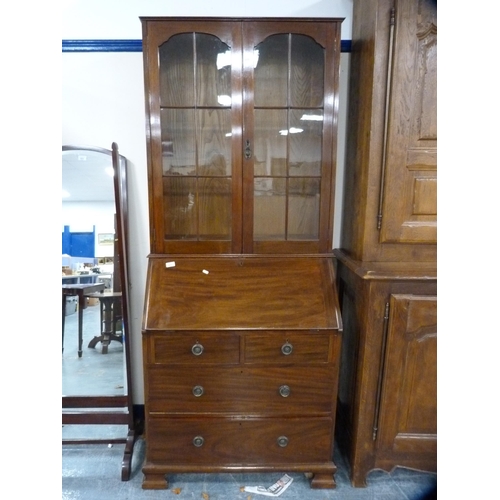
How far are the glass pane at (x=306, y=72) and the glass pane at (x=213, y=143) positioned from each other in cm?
36

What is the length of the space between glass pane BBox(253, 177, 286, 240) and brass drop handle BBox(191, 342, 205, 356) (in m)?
0.57

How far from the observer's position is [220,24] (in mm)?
1342

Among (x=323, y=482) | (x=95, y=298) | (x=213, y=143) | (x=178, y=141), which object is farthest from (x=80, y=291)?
(x=323, y=482)

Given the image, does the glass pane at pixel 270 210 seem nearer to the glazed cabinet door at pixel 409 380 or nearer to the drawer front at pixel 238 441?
the glazed cabinet door at pixel 409 380

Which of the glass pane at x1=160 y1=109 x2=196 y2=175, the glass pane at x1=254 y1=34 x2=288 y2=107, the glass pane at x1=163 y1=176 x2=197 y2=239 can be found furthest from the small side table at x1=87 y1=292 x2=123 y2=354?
the glass pane at x1=254 y1=34 x2=288 y2=107

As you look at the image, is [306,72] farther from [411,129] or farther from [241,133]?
[411,129]

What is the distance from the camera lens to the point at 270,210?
155 cm

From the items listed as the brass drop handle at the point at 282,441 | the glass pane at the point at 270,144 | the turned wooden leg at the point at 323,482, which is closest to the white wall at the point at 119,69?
the glass pane at the point at 270,144

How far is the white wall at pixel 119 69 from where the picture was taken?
1587mm

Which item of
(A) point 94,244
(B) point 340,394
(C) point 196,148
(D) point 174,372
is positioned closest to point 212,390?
(D) point 174,372

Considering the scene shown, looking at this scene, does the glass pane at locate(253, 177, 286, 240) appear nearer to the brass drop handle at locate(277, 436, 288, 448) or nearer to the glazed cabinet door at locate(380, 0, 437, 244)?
the glazed cabinet door at locate(380, 0, 437, 244)

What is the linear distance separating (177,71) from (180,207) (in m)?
0.64
